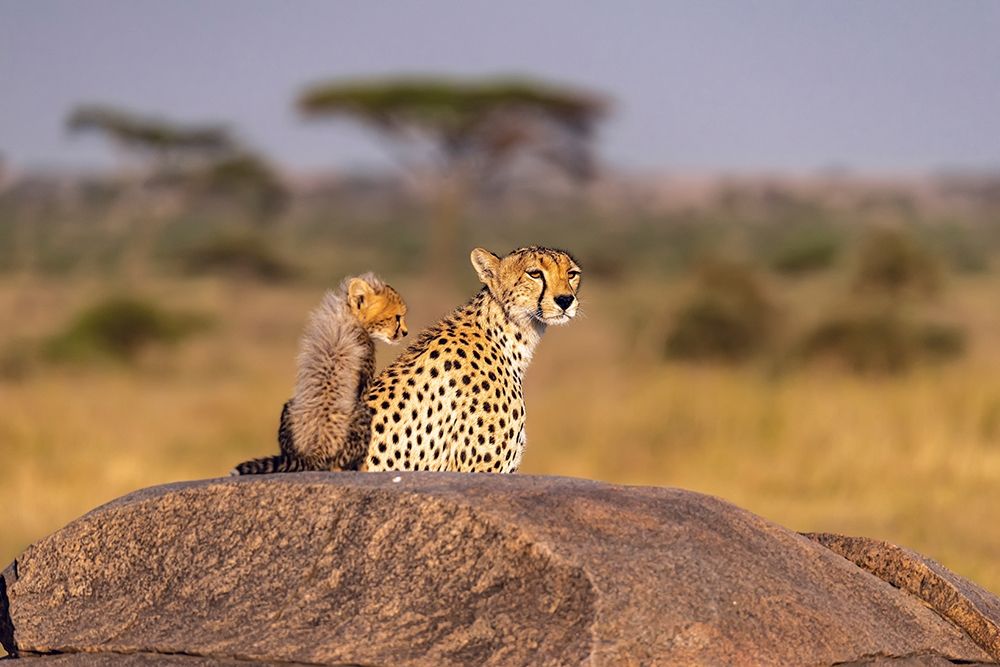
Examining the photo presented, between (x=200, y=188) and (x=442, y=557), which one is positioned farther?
(x=200, y=188)

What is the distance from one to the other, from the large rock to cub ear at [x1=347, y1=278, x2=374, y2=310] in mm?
635

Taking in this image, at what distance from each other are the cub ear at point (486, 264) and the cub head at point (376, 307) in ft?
A: 1.65

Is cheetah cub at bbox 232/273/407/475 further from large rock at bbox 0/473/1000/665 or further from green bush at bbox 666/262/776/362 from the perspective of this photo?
green bush at bbox 666/262/776/362

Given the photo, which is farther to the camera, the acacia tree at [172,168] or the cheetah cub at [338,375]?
the acacia tree at [172,168]

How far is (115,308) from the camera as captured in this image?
2931 cm

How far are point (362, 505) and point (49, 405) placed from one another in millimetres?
12092

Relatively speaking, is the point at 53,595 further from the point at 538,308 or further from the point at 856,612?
the point at 856,612

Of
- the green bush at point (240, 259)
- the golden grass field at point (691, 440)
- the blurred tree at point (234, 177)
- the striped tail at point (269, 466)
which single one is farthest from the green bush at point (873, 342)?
the blurred tree at point (234, 177)

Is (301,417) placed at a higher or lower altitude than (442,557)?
higher

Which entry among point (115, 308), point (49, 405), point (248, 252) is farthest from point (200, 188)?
point (49, 405)

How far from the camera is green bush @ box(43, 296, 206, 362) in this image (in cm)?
2827

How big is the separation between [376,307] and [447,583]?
1234 mm

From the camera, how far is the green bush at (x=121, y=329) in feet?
92.7

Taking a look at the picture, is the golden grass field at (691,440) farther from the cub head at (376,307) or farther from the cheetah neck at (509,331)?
the cub head at (376,307)
